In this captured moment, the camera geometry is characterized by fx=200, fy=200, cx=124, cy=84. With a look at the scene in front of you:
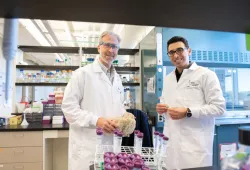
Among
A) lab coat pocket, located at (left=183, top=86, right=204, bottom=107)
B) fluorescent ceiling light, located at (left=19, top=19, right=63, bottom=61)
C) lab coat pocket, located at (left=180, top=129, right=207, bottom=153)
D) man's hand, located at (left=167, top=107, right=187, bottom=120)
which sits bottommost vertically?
lab coat pocket, located at (left=180, top=129, right=207, bottom=153)

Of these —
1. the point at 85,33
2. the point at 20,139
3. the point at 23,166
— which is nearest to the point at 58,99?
the point at 20,139

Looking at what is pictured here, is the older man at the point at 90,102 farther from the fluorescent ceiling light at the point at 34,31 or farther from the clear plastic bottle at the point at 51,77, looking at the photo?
the fluorescent ceiling light at the point at 34,31

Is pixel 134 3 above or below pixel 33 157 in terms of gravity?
above

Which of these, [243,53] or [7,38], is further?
[243,53]

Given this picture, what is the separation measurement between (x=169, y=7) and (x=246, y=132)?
13.3 inches

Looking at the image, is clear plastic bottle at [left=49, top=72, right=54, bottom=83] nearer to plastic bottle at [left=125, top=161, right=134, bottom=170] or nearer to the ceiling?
the ceiling

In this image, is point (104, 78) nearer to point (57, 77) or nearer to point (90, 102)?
point (90, 102)

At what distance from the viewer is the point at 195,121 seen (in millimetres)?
1467

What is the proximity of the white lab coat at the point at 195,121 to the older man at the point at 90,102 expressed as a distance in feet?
1.55

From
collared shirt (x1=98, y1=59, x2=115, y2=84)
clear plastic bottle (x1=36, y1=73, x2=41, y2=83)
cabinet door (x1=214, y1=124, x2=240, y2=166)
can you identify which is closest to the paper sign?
cabinet door (x1=214, y1=124, x2=240, y2=166)

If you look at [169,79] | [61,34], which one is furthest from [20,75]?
[169,79]

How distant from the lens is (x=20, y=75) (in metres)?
2.93

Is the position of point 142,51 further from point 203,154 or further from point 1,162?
point 1,162

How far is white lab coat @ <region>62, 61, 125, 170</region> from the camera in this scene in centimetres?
142
